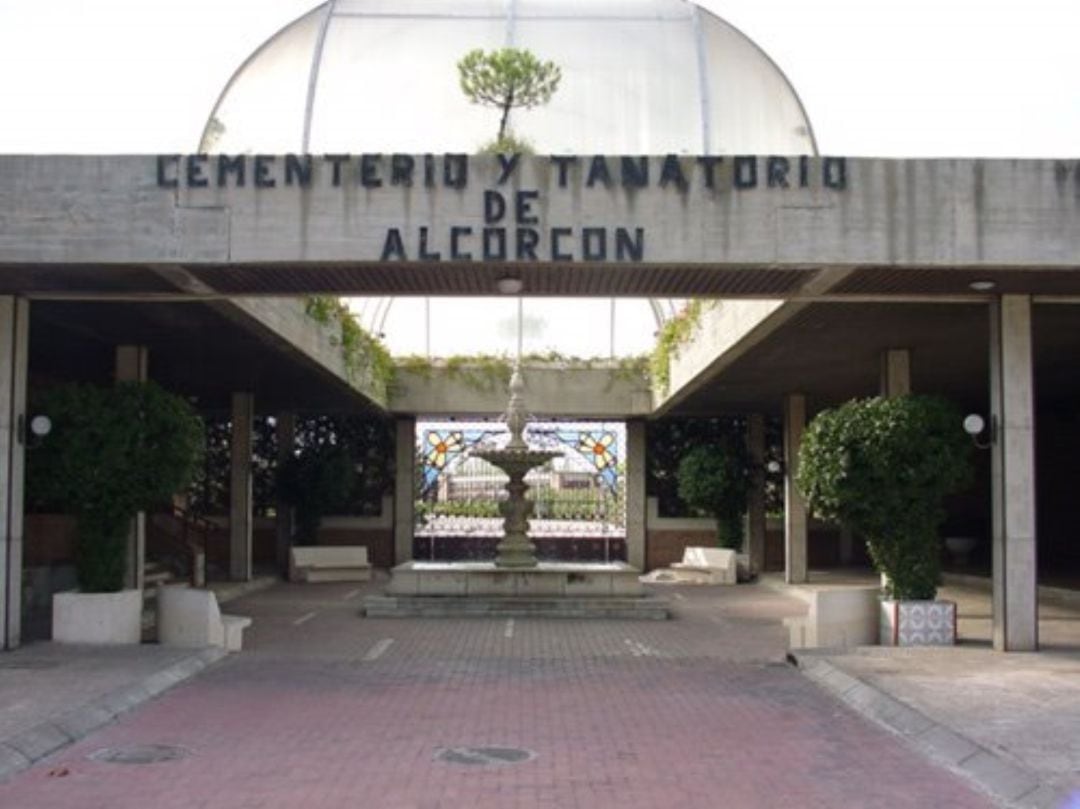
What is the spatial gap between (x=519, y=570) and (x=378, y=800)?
14096mm

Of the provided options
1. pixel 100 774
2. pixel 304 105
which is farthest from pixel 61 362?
pixel 100 774

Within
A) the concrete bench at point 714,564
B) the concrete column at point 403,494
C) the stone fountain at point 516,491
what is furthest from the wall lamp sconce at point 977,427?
the concrete column at point 403,494

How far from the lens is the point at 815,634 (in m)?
14.8

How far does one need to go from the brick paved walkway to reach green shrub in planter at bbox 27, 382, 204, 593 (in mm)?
1935

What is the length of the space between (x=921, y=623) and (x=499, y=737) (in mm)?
6350

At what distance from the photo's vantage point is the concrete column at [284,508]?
30773 millimetres

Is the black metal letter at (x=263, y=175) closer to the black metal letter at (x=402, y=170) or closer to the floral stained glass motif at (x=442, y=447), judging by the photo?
the black metal letter at (x=402, y=170)

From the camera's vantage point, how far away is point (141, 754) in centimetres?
915

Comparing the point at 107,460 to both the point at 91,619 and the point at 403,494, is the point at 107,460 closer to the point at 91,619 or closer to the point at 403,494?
the point at 91,619

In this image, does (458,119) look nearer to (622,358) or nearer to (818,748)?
(622,358)

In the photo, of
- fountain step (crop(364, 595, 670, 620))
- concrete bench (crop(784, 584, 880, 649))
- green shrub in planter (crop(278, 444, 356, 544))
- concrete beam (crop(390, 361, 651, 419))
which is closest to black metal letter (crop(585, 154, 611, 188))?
concrete bench (crop(784, 584, 880, 649))

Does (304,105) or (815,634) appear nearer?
(815,634)

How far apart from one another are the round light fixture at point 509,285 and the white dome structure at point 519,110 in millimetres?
11119

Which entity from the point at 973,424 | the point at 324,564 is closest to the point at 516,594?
the point at 324,564
